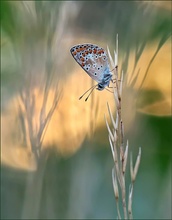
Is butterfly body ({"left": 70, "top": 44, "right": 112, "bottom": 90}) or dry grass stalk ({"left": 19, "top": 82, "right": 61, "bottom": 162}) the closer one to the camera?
butterfly body ({"left": 70, "top": 44, "right": 112, "bottom": 90})

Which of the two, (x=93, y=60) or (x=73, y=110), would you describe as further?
(x=73, y=110)

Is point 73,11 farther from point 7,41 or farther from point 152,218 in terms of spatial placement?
point 152,218

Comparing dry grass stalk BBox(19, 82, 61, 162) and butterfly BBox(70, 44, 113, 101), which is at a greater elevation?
butterfly BBox(70, 44, 113, 101)

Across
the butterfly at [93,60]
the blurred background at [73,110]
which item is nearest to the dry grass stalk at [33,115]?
the blurred background at [73,110]

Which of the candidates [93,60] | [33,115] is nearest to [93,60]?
[93,60]

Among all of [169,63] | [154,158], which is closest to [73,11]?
[169,63]

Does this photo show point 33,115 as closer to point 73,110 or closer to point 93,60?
point 73,110

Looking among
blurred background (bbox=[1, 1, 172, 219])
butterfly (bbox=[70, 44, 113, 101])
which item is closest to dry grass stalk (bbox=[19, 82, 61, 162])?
blurred background (bbox=[1, 1, 172, 219])

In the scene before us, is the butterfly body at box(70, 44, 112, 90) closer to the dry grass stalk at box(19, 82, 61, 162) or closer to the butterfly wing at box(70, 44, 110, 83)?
the butterfly wing at box(70, 44, 110, 83)
